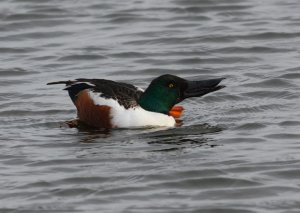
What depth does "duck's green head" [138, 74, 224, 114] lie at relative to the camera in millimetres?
12406

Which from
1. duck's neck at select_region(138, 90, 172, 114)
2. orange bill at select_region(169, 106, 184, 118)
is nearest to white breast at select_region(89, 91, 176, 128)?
duck's neck at select_region(138, 90, 172, 114)

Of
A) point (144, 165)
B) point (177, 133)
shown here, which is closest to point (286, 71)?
point (177, 133)

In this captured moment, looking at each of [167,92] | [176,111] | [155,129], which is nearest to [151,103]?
[167,92]

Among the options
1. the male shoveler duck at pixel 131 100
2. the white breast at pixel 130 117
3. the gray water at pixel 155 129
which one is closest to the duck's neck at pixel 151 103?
the male shoveler duck at pixel 131 100

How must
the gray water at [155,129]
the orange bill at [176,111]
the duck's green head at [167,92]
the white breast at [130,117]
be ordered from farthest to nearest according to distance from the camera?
1. the orange bill at [176,111]
2. the duck's green head at [167,92]
3. the white breast at [130,117]
4. the gray water at [155,129]

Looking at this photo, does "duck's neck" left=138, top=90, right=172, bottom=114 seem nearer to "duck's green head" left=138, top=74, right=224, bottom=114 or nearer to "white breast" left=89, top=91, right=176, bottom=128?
"duck's green head" left=138, top=74, right=224, bottom=114

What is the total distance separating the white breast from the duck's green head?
17 cm

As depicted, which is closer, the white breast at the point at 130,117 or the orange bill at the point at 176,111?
the white breast at the point at 130,117

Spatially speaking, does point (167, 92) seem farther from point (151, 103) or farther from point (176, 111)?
point (176, 111)

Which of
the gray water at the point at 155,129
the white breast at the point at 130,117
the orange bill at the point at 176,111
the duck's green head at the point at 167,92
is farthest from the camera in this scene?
the orange bill at the point at 176,111

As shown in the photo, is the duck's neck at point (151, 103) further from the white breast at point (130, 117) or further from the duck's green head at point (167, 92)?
the white breast at point (130, 117)

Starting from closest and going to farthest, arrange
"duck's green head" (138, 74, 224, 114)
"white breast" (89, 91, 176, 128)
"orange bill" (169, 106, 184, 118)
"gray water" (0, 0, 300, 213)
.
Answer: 1. "gray water" (0, 0, 300, 213)
2. "white breast" (89, 91, 176, 128)
3. "duck's green head" (138, 74, 224, 114)
4. "orange bill" (169, 106, 184, 118)

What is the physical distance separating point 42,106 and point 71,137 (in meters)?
1.53

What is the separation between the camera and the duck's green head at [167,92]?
12.4 meters
